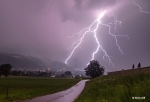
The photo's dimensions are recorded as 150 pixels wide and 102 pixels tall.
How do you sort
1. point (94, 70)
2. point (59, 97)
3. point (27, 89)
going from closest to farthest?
point (59, 97) < point (27, 89) < point (94, 70)

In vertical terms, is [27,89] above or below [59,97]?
above

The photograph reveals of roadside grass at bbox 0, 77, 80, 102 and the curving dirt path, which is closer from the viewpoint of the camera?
the curving dirt path

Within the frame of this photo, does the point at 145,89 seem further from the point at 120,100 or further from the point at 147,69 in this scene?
the point at 147,69

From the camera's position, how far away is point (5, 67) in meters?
113

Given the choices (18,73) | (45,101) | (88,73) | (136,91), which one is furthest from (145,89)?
(18,73)

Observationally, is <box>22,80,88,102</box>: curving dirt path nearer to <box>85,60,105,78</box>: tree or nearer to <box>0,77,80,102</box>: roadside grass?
<box>0,77,80,102</box>: roadside grass

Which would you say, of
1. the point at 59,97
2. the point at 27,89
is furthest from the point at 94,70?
the point at 59,97

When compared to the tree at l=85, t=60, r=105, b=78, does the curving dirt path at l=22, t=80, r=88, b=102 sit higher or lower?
lower

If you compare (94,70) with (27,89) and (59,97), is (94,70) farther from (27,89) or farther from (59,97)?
(59,97)

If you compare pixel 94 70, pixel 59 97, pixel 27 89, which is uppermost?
pixel 94 70

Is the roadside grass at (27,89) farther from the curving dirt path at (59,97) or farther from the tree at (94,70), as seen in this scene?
the tree at (94,70)

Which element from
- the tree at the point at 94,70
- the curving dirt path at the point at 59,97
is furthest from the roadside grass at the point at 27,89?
the tree at the point at 94,70

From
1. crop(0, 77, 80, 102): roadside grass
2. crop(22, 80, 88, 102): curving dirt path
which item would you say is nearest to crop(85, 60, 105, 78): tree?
crop(0, 77, 80, 102): roadside grass

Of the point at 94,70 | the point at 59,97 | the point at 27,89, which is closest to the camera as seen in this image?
the point at 59,97
